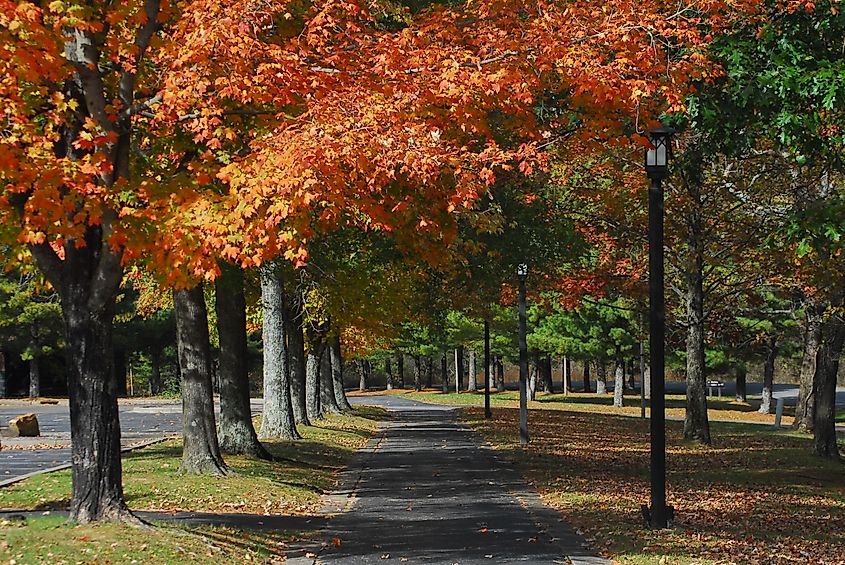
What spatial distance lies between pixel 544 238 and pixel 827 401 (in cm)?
891

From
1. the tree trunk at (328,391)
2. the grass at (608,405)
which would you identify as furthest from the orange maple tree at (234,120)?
the grass at (608,405)

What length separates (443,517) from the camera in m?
14.7

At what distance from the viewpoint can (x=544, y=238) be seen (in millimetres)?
20906

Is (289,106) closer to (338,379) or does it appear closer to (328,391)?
(328,391)

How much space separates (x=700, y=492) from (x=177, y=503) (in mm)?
8516

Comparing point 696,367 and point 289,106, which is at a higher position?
point 289,106

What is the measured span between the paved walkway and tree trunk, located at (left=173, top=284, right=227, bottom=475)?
226 cm

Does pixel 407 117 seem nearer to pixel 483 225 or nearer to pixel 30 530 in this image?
pixel 483 225

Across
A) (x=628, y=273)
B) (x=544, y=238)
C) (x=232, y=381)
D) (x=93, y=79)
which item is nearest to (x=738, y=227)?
(x=628, y=273)

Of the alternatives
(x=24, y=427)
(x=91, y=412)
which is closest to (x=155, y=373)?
(x=24, y=427)

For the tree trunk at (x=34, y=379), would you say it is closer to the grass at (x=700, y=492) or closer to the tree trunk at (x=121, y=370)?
the tree trunk at (x=121, y=370)

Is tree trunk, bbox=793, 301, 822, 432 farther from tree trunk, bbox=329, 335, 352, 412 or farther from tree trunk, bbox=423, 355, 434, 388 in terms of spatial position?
tree trunk, bbox=423, 355, 434, 388

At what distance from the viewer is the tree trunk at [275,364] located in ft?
83.4

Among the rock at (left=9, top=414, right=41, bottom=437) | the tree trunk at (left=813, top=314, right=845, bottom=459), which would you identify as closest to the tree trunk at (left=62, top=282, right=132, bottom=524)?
the tree trunk at (left=813, top=314, right=845, bottom=459)
